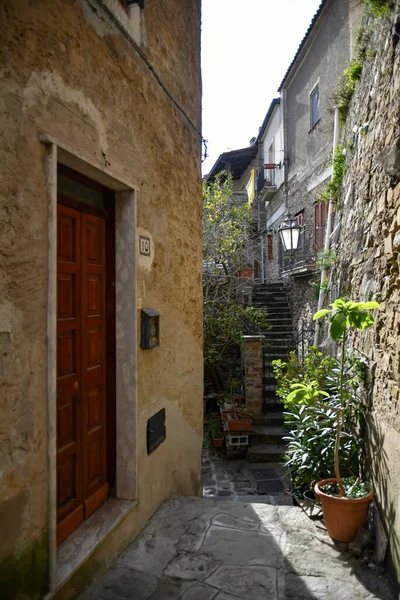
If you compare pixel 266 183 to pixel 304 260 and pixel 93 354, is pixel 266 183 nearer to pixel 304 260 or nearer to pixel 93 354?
pixel 304 260

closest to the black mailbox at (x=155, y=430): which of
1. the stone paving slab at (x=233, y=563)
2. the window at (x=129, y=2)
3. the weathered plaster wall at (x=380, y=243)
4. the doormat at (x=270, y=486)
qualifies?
the stone paving slab at (x=233, y=563)

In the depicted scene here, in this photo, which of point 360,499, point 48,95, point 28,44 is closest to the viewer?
point 28,44

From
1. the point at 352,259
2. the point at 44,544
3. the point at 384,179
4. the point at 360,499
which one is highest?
the point at 384,179

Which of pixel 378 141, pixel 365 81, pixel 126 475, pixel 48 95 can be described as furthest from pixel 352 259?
pixel 48 95

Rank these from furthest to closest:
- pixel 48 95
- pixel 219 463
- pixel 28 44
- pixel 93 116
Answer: pixel 219 463 < pixel 93 116 < pixel 48 95 < pixel 28 44

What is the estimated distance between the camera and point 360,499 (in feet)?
10.7

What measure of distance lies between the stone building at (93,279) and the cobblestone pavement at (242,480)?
1.88 meters

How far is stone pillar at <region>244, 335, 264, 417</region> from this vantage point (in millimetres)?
8766

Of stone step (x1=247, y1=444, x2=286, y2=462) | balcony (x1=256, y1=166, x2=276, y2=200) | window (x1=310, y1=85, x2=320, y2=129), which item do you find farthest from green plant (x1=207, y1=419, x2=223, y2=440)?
balcony (x1=256, y1=166, x2=276, y2=200)

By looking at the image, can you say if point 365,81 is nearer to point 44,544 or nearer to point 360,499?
point 360,499

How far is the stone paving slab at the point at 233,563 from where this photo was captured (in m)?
2.69

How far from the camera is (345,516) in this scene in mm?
3250

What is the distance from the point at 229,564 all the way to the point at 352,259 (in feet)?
12.6

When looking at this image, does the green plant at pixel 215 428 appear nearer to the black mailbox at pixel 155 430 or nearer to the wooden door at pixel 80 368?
the black mailbox at pixel 155 430
